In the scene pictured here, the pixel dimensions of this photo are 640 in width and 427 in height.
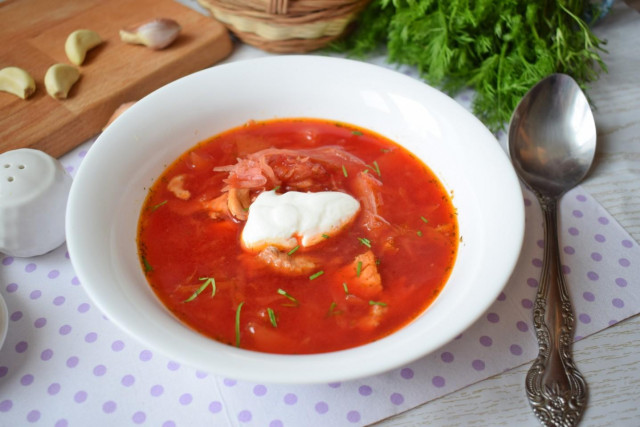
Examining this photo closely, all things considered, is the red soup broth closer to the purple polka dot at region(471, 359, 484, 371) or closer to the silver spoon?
the purple polka dot at region(471, 359, 484, 371)

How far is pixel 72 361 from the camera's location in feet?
6.95

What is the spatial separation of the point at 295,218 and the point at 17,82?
177 cm

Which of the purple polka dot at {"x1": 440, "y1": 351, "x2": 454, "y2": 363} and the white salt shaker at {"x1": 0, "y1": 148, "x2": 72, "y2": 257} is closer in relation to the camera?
the purple polka dot at {"x1": 440, "y1": 351, "x2": 454, "y2": 363}

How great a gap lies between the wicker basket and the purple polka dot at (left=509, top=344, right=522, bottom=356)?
2057 mm

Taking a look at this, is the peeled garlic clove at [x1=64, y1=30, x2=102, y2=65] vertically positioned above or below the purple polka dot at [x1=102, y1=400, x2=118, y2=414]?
above

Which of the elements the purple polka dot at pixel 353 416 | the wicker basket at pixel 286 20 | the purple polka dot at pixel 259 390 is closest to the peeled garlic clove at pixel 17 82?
the wicker basket at pixel 286 20

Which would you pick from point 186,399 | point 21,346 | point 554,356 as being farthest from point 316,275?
point 21,346

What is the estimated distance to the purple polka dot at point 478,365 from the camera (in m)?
2.09

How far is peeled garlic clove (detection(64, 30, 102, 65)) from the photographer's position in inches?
125

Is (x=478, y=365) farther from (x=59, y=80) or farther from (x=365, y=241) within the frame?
(x=59, y=80)

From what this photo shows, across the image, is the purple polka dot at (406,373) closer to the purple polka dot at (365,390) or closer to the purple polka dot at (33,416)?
the purple polka dot at (365,390)

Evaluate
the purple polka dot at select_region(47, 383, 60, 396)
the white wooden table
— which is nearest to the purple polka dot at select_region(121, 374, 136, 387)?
the purple polka dot at select_region(47, 383, 60, 396)

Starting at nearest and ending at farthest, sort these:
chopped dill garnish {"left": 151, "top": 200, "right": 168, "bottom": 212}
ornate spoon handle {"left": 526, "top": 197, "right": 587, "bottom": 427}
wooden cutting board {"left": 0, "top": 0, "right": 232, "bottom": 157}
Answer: ornate spoon handle {"left": 526, "top": 197, "right": 587, "bottom": 427} → chopped dill garnish {"left": 151, "top": 200, "right": 168, "bottom": 212} → wooden cutting board {"left": 0, "top": 0, "right": 232, "bottom": 157}

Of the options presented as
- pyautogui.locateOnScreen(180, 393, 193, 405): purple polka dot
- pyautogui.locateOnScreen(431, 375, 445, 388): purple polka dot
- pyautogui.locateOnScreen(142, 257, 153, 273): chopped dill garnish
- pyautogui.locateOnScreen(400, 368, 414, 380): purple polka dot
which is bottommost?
pyautogui.locateOnScreen(180, 393, 193, 405): purple polka dot
